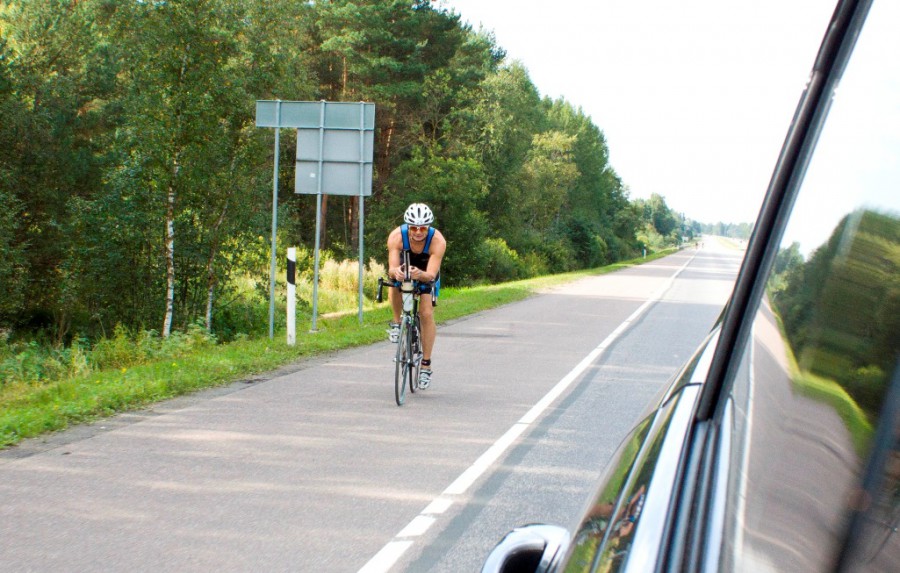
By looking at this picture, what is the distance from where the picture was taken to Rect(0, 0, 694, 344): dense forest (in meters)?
22.7

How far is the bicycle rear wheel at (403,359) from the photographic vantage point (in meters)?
8.91

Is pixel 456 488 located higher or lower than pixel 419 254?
lower

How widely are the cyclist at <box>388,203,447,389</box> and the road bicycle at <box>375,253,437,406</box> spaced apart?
0.06 metres

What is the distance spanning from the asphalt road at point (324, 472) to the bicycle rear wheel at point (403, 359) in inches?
8.0

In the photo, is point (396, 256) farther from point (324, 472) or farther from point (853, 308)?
point (853, 308)

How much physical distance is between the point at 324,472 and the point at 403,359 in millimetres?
3074

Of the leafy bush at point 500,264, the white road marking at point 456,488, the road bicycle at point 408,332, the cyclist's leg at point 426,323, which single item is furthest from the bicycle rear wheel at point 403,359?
the leafy bush at point 500,264

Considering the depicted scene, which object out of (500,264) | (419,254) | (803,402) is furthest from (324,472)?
(500,264)

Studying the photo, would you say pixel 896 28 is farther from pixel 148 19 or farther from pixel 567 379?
pixel 148 19

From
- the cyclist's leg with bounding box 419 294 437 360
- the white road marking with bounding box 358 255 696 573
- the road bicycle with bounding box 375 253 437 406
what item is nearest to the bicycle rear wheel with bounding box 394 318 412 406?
the road bicycle with bounding box 375 253 437 406

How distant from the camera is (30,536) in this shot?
4719 mm

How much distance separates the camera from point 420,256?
357 inches

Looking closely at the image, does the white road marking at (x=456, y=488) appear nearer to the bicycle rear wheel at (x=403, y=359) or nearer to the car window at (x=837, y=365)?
the bicycle rear wheel at (x=403, y=359)

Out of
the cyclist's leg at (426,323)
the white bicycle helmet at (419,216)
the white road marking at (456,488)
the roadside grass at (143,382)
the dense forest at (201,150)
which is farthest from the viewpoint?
the dense forest at (201,150)
